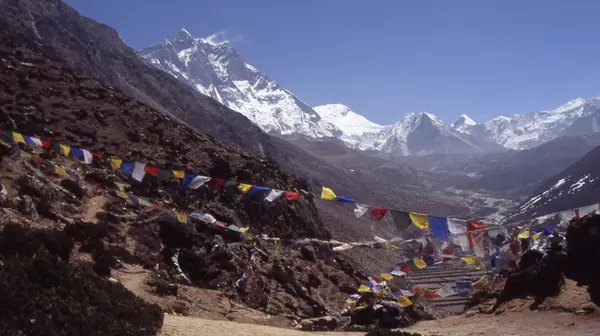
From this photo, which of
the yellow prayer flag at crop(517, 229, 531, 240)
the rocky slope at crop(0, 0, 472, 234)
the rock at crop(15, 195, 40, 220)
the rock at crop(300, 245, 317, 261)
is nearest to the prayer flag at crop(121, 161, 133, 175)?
the rock at crop(15, 195, 40, 220)

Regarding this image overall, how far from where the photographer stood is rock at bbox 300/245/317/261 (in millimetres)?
28070

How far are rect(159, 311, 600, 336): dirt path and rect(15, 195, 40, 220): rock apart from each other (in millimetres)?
6953

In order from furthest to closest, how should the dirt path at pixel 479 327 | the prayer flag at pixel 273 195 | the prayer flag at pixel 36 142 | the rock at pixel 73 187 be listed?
the prayer flag at pixel 273 195
the prayer flag at pixel 36 142
the rock at pixel 73 187
the dirt path at pixel 479 327

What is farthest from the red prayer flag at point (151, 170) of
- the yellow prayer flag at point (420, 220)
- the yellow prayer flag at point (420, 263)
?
the yellow prayer flag at point (420, 263)

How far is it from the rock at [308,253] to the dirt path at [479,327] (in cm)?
1168

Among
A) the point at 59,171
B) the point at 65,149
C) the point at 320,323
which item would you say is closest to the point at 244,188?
the point at 320,323

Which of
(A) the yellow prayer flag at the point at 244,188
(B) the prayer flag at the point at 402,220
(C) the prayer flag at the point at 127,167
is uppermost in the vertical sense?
(C) the prayer flag at the point at 127,167

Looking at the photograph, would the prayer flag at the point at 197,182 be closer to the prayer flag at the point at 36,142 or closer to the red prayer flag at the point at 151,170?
the red prayer flag at the point at 151,170

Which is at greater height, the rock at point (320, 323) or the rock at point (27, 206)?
the rock at point (27, 206)

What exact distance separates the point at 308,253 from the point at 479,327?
47.2 feet

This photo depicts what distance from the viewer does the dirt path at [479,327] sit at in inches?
421

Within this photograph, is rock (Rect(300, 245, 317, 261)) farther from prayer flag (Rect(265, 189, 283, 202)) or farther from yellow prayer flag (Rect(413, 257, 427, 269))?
prayer flag (Rect(265, 189, 283, 202))

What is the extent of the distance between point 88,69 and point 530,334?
269ft

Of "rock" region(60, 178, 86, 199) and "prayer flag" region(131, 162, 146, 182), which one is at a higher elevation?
"prayer flag" region(131, 162, 146, 182)
